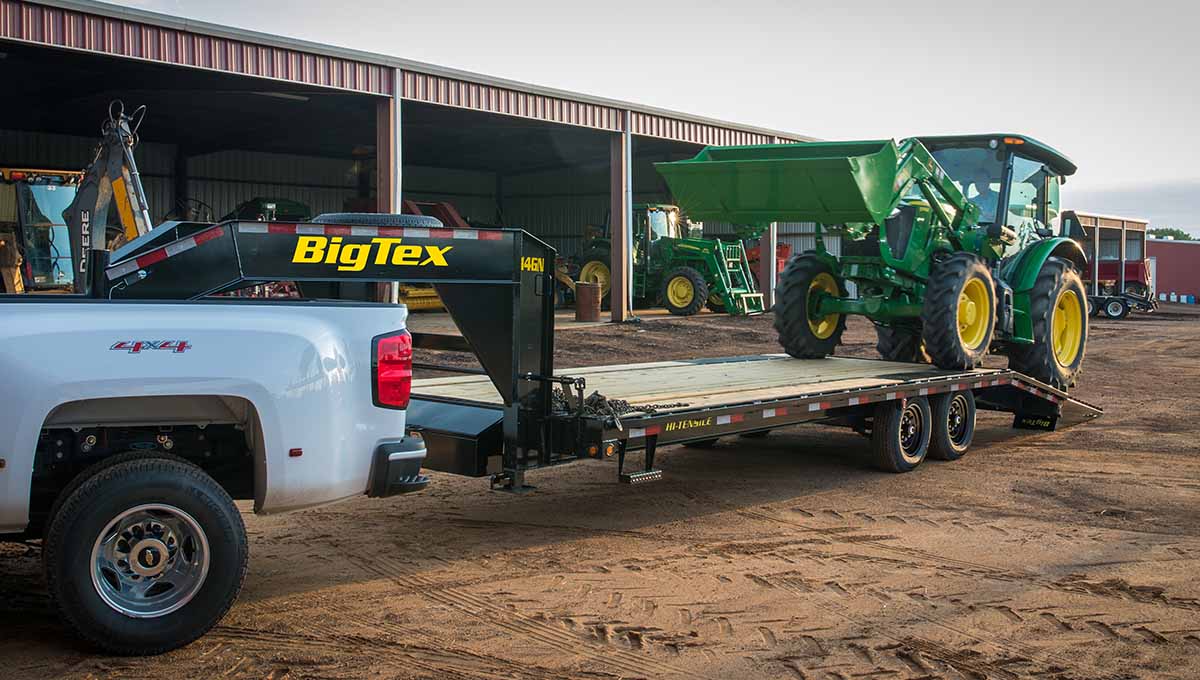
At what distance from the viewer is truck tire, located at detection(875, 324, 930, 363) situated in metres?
12.0

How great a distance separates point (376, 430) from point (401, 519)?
2258 millimetres

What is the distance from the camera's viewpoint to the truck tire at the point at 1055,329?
36.4 ft

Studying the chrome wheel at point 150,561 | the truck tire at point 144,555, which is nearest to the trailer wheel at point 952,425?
the truck tire at point 144,555

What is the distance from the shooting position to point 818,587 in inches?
233

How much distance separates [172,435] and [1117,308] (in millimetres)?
32494

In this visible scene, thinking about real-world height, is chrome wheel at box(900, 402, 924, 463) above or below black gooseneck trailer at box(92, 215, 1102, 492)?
below

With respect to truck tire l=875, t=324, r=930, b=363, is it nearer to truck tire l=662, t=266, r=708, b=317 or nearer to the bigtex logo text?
the bigtex logo text

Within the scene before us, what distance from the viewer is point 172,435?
5109mm

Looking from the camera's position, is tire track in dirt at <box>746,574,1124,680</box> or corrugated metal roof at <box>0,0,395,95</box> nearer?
tire track in dirt at <box>746,574,1124,680</box>

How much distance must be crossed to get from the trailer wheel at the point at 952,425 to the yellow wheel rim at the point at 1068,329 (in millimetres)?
2357

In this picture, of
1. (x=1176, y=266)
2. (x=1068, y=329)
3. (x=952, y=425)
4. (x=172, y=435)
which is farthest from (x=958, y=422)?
(x=1176, y=266)

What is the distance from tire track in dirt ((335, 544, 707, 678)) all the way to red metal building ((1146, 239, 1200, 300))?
47763 mm

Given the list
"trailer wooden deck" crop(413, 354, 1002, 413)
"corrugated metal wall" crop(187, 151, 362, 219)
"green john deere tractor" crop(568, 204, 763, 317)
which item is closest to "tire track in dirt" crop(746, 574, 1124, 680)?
"trailer wooden deck" crop(413, 354, 1002, 413)

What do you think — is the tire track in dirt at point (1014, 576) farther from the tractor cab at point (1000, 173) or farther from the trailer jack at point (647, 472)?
the tractor cab at point (1000, 173)
